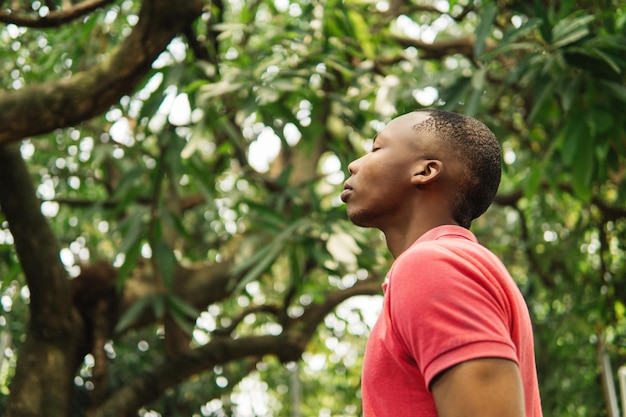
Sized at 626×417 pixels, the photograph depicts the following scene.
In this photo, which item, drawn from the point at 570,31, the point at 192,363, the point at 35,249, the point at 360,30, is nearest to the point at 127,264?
the point at 35,249

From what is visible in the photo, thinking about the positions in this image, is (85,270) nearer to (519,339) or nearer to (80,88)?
(80,88)

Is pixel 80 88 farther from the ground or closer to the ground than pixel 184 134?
farther from the ground

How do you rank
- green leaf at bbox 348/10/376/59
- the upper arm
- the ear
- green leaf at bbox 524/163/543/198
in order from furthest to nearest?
green leaf at bbox 348/10/376/59, green leaf at bbox 524/163/543/198, the ear, the upper arm

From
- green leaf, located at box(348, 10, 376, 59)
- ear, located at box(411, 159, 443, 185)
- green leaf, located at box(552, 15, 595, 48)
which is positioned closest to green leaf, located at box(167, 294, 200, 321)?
green leaf, located at box(348, 10, 376, 59)

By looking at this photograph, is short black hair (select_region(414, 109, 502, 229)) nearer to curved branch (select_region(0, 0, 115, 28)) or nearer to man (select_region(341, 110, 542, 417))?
man (select_region(341, 110, 542, 417))

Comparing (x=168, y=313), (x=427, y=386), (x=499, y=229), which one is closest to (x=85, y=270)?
(x=168, y=313)

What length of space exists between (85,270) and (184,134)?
0.97 meters

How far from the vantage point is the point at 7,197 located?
4.50 metres

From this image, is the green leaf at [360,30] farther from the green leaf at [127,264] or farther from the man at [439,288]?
the man at [439,288]

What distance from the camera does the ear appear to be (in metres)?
1.65

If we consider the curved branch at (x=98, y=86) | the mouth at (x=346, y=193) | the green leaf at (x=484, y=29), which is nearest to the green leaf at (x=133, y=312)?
the curved branch at (x=98, y=86)

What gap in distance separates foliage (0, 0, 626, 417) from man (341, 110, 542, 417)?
205 cm

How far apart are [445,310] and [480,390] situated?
0.12m

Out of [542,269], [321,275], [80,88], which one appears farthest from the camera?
[321,275]
